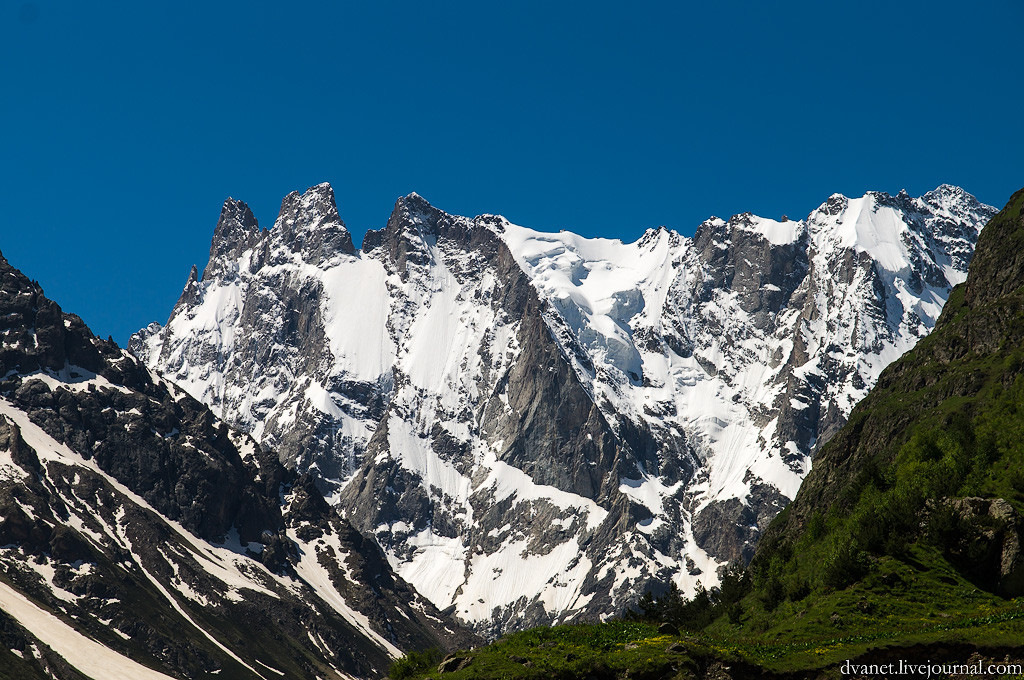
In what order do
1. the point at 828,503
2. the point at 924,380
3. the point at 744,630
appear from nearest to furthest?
the point at 744,630 < the point at 828,503 < the point at 924,380

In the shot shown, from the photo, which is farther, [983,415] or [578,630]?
[983,415]

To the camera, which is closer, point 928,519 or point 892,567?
point 892,567

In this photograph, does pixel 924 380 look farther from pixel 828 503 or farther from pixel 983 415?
pixel 983 415

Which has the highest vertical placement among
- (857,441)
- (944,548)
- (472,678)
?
(857,441)

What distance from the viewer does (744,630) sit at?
89.9 metres

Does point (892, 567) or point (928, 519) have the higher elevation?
point (928, 519)

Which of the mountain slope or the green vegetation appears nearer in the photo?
the green vegetation

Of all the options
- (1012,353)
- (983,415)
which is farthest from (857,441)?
(983,415)

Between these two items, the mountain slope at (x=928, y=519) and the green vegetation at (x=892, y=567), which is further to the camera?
the mountain slope at (x=928, y=519)

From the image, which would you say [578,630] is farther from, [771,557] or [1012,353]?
[1012,353]

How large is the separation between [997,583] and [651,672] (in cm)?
3517

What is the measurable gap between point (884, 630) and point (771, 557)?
48.3 meters

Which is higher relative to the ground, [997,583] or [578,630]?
[997,583]

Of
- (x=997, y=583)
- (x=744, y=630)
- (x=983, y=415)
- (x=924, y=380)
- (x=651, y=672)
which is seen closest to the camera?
(x=651, y=672)
